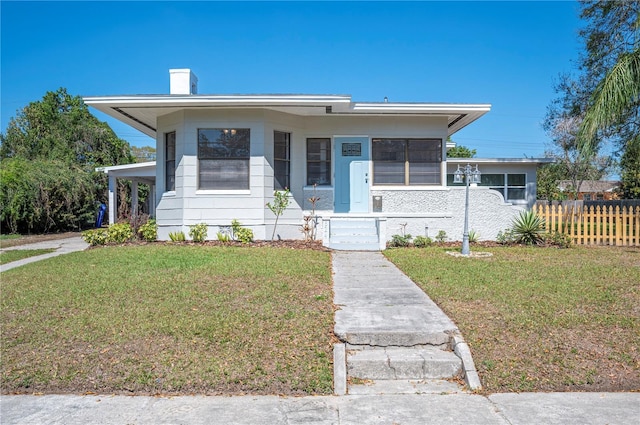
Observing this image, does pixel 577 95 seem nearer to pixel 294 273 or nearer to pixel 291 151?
pixel 291 151

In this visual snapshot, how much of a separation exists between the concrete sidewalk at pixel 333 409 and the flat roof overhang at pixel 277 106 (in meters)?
9.12

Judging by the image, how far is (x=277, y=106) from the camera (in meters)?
12.3

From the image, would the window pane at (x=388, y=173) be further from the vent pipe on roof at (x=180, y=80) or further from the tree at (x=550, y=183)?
the tree at (x=550, y=183)

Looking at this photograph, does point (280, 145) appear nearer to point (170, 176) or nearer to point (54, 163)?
point (170, 176)

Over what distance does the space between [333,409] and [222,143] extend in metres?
9.92

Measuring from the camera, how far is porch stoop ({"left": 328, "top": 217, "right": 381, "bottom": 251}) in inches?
467

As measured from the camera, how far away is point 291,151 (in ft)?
43.8

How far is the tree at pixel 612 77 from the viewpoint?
11102 mm

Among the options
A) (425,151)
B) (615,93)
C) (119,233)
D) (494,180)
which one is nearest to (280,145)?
(425,151)

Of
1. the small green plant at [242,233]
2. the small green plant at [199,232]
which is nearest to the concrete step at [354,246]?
the small green plant at [242,233]

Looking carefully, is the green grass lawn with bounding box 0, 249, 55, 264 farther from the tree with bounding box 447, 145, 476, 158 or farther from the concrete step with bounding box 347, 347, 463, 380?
the tree with bounding box 447, 145, 476, 158

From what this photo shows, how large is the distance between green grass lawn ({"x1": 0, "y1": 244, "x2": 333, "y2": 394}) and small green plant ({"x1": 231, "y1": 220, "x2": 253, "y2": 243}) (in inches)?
160

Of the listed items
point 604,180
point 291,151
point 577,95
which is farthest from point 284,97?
point 604,180

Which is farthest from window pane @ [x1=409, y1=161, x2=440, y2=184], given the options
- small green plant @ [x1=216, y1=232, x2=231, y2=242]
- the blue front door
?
small green plant @ [x1=216, y1=232, x2=231, y2=242]
